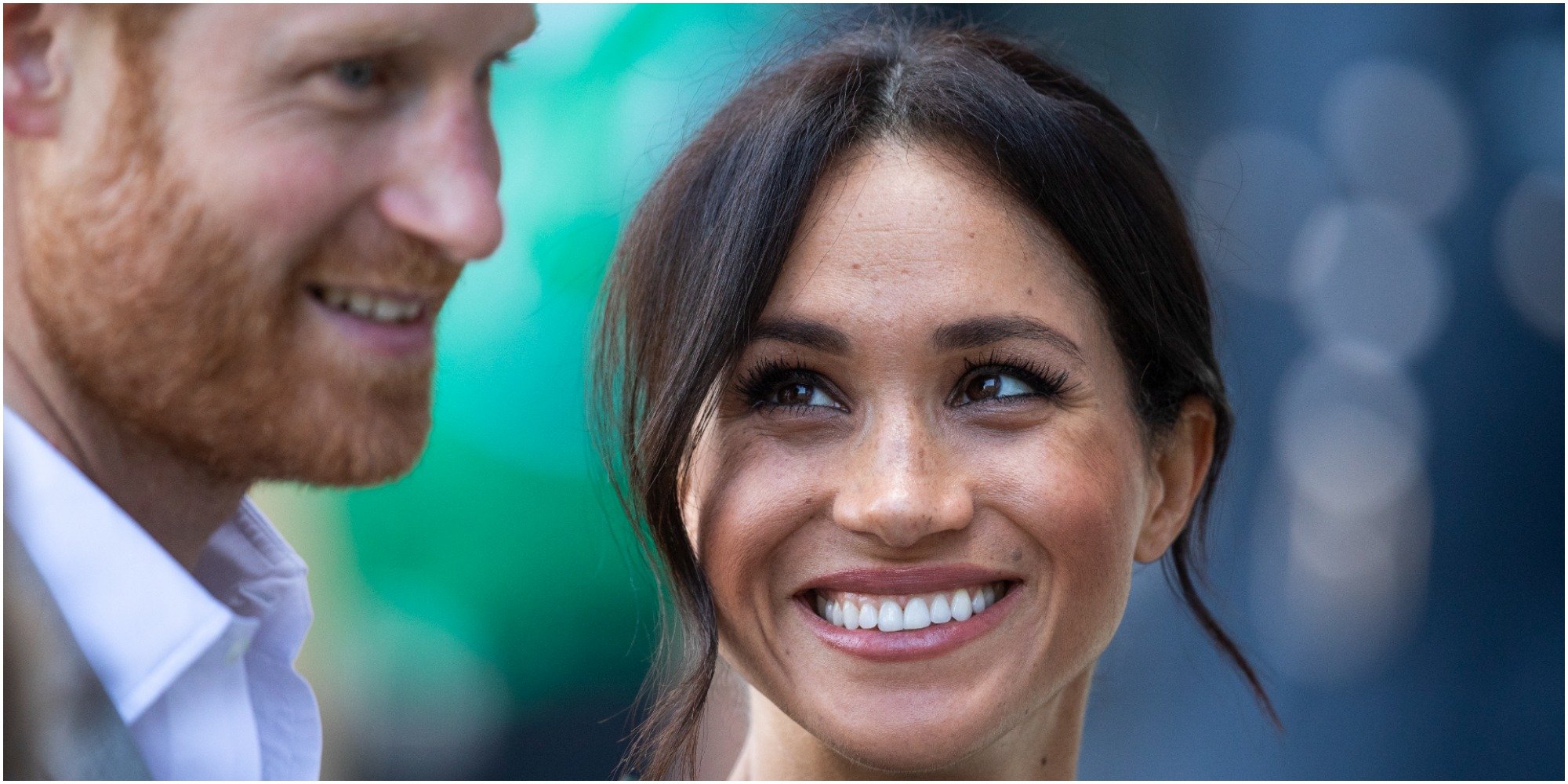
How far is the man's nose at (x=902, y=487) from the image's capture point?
5.41ft

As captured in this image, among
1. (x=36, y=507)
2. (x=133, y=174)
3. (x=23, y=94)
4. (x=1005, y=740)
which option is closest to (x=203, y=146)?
(x=133, y=174)

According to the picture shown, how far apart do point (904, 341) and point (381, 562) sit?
2700 mm

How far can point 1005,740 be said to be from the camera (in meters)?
1.92

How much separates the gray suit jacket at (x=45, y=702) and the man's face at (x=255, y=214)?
0.72ft

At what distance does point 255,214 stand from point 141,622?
494 mm

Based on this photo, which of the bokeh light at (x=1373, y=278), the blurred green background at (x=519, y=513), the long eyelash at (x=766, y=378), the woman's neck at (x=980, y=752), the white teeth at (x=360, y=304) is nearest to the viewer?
the white teeth at (x=360, y=304)

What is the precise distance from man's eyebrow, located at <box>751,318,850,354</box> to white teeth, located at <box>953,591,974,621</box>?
0.37 m

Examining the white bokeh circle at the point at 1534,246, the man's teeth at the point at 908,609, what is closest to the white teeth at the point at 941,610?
the man's teeth at the point at 908,609

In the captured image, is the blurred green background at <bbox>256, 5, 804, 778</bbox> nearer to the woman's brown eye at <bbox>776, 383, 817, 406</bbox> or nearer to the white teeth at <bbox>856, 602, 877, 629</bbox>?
the woman's brown eye at <bbox>776, 383, 817, 406</bbox>

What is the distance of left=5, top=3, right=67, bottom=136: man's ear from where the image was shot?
136 cm

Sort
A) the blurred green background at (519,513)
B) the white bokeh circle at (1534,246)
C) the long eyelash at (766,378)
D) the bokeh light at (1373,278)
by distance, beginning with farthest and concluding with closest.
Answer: the bokeh light at (1373,278)
the white bokeh circle at (1534,246)
the blurred green background at (519,513)
the long eyelash at (766,378)

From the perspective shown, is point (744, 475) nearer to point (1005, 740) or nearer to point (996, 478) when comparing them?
point (996, 478)

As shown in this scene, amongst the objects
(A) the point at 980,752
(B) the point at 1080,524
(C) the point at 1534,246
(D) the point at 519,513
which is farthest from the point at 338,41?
(C) the point at 1534,246

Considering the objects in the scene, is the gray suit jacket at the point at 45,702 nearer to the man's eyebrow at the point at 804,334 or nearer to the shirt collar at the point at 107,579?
the shirt collar at the point at 107,579
